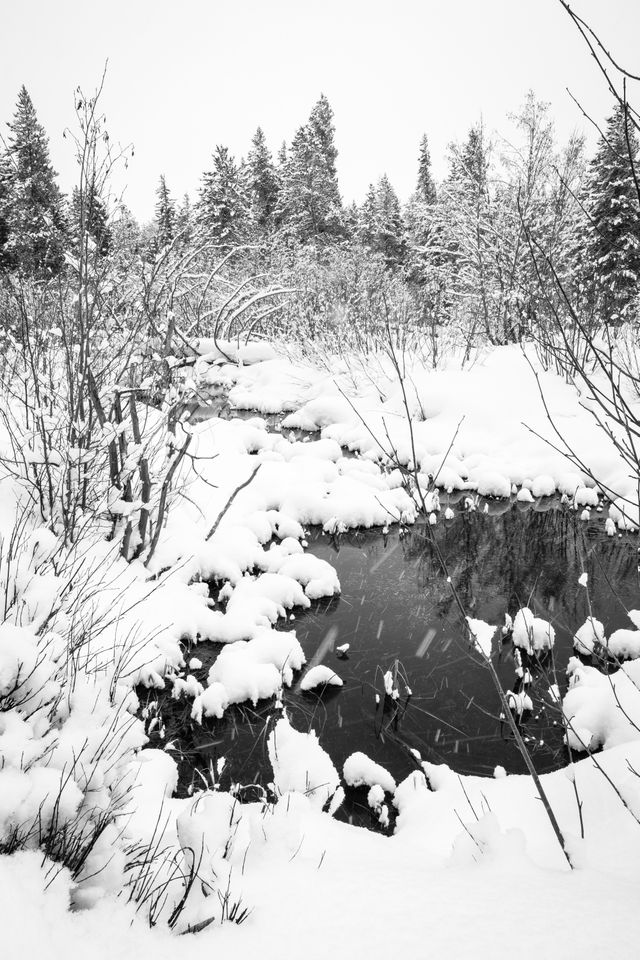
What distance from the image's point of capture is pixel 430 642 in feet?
15.0

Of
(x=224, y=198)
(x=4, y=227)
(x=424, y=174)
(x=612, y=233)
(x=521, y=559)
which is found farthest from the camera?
(x=424, y=174)

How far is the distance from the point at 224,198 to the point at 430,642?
2963 centimetres

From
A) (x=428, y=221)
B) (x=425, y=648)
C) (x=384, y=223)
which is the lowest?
(x=425, y=648)

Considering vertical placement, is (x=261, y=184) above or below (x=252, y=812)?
above

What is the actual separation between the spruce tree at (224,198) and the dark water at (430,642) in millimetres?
25548

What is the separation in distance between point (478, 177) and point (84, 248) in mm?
15443

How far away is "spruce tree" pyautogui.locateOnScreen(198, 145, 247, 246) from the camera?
27.5 meters

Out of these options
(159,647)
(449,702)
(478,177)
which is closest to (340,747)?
(449,702)

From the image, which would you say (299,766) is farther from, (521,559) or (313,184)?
(313,184)

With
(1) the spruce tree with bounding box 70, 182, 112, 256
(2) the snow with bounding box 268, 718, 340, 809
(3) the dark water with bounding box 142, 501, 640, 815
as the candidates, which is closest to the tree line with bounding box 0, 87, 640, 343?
(1) the spruce tree with bounding box 70, 182, 112, 256

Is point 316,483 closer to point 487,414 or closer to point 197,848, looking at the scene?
point 487,414

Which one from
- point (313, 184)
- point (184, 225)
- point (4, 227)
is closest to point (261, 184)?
point (313, 184)

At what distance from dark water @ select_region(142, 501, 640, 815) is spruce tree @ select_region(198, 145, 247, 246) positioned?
25.5m

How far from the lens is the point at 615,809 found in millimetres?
2254
